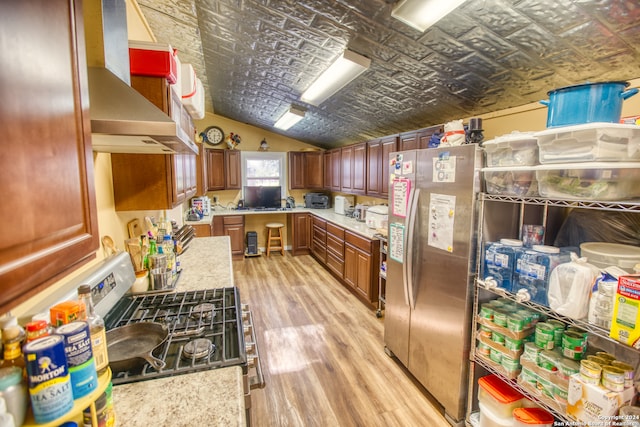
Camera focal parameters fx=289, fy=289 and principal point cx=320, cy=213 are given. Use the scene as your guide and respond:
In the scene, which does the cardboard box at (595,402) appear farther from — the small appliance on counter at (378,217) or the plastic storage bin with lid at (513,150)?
the small appliance on counter at (378,217)

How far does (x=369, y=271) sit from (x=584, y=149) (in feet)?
8.11

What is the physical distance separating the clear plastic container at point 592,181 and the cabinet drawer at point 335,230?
297 cm

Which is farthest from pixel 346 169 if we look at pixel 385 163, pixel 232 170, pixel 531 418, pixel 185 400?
pixel 185 400

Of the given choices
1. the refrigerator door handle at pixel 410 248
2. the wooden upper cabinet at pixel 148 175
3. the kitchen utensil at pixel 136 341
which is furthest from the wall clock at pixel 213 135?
the kitchen utensil at pixel 136 341

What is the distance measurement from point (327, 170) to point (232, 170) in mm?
1824

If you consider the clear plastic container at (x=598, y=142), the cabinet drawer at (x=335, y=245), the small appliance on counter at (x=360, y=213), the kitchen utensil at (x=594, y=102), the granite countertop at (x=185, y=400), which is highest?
the kitchen utensil at (x=594, y=102)

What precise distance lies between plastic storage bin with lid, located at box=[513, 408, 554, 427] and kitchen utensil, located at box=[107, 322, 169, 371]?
1777 mm

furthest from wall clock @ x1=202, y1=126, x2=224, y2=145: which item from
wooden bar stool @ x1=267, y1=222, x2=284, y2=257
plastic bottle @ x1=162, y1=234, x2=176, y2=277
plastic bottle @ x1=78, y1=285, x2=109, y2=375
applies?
plastic bottle @ x1=78, y1=285, x2=109, y2=375

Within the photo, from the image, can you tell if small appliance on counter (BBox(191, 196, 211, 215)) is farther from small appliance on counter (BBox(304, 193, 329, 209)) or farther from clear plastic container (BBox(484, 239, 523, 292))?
clear plastic container (BBox(484, 239, 523, 292))

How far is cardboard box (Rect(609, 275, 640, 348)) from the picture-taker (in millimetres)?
1012

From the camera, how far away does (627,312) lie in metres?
1.04

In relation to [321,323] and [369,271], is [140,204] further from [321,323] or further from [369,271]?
[369,271]

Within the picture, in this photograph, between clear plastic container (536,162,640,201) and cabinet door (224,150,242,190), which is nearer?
clear plastic container (536,162,640,201)

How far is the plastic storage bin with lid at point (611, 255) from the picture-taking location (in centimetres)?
119
